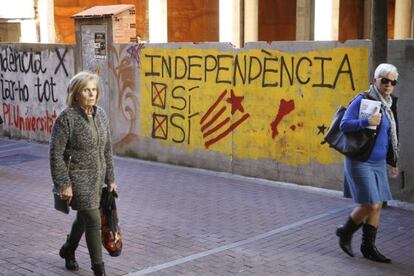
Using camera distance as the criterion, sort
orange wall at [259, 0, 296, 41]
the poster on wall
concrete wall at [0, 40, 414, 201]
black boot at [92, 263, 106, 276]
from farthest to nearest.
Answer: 1. orange wall at [259, 0, 296, 41]
2. the poster on wall
3. concrete wall at [0, 40, 414, 201]
4. black boot at [92, 263, 106, 276]

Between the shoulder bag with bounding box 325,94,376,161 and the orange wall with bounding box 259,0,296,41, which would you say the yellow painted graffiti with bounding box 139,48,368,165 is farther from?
the orange wall with bounding box 259,0,296,41

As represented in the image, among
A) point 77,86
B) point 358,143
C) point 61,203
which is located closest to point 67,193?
point 61,203

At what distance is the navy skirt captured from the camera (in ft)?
17.9

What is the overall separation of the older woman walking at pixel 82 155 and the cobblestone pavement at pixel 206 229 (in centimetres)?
77

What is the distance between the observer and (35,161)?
11.3 meters

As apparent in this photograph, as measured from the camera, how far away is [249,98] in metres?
9.30

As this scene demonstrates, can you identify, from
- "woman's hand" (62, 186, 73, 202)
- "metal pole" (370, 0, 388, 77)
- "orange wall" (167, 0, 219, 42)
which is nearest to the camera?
"woman's hand" (62, 186, 73, 202)

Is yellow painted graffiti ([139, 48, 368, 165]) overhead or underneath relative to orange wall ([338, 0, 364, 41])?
underneath

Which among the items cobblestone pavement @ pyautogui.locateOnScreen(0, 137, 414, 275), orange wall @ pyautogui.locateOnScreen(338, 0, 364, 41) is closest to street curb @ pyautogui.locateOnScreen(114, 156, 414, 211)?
cobblestone pavement @ pyautogui.locateOnScreen(0, 137, 414, 275)

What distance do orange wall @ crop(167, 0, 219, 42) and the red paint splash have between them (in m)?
13.7

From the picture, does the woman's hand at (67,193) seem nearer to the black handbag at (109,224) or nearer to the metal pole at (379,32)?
the black handbag at (109,224)

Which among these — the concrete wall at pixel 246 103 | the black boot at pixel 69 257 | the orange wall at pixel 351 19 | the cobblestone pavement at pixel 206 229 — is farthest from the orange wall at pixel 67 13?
the black boot at pixel 69 257

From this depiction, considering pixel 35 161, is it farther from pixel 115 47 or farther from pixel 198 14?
pixel 198 14

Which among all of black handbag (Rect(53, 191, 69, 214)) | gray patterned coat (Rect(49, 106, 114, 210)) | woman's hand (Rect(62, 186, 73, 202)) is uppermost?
gray patterned coat (Rect(49, 106, 114, 210))
